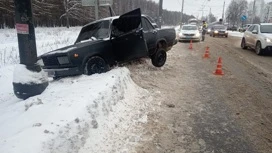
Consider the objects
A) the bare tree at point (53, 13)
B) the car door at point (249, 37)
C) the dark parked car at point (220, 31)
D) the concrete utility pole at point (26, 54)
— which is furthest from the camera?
the dark parked car at point (220, 31)

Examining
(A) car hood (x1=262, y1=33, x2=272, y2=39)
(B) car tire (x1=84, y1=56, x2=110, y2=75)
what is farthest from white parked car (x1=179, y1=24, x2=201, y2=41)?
(B) car tire (x1=84, y1=56, x2=110, y2=75)

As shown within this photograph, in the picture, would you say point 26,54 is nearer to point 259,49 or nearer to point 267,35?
point 267,35

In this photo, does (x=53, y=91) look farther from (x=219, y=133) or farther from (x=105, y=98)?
(x=219, y=133)

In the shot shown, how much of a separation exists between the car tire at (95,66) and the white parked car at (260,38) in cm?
951

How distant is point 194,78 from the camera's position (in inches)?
322

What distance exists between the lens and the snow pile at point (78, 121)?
328 centimetres

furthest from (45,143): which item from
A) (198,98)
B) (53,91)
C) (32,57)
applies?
(198,98)

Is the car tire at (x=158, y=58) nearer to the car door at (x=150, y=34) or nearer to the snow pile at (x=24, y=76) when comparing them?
the car door at (x=150, y=34)

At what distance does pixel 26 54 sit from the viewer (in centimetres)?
533

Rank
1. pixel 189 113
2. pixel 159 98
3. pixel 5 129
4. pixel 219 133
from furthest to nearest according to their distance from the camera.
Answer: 1. pixel 159 98
2. pixel 189 113
3. pixel 219 133
4. pixel 5 129

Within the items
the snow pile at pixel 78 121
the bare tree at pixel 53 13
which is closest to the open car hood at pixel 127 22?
the snow pile at pixel 78 121

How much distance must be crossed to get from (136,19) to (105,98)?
3.36m

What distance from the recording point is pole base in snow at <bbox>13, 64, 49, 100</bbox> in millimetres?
5246

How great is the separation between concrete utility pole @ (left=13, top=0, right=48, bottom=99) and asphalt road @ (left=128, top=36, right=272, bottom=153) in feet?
8.53
